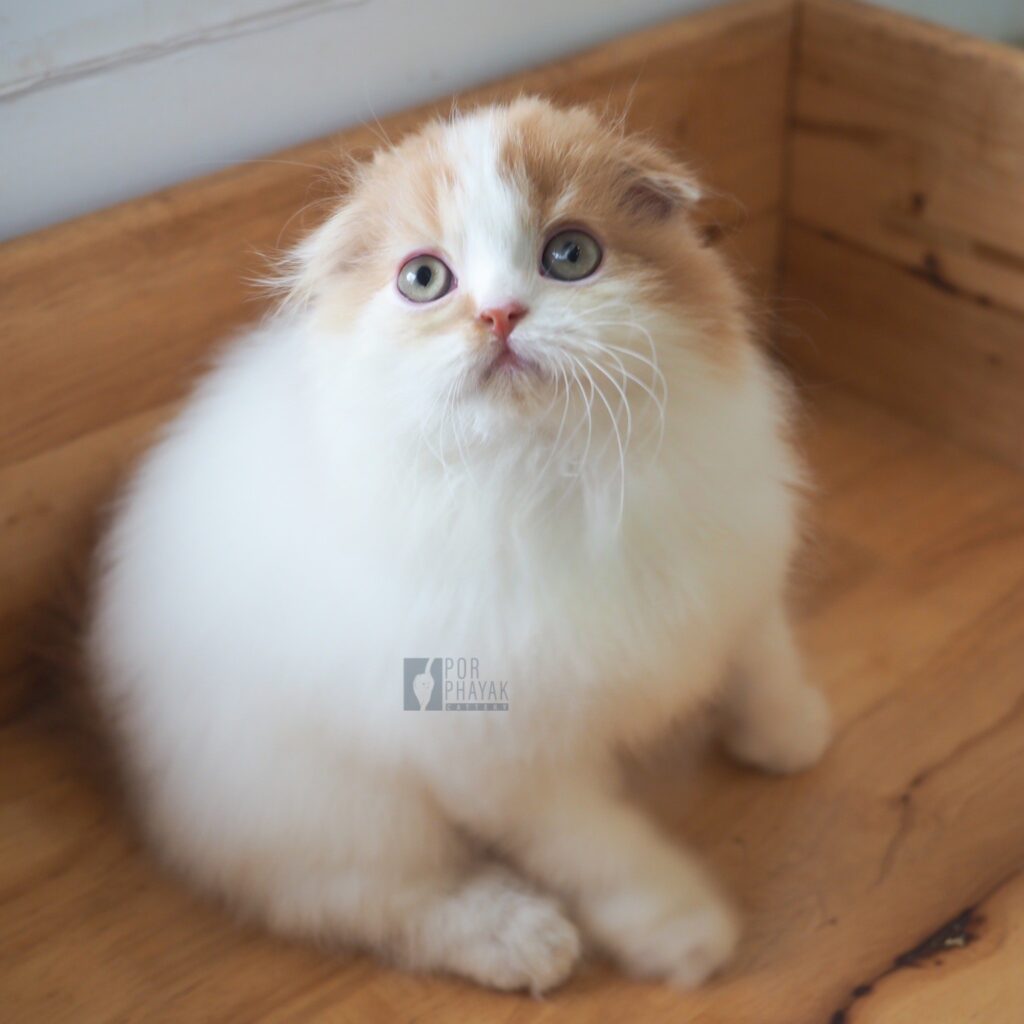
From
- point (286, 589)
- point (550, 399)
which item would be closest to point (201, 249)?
point (286, 589)

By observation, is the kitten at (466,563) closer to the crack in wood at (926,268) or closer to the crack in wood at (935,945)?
the crack in wood at (935,945)

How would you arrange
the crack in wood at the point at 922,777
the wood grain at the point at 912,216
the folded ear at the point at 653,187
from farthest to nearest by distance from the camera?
the wood grain at the point at 912,216
the crack in wood at the point at 922,777
the folded ear at the point at 653,187

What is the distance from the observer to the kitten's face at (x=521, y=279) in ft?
2.53

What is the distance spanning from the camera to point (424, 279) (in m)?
0.83

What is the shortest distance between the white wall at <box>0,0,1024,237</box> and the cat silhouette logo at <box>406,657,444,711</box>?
22.6 inches

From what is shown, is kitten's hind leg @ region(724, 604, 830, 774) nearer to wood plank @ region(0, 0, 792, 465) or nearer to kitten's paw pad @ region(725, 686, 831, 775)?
kitten's paw pad @ region(725, 686, 831, 775)

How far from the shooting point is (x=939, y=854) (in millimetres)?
1084

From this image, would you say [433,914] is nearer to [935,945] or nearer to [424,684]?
[424,684]

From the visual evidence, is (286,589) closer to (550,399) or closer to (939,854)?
(550,399)

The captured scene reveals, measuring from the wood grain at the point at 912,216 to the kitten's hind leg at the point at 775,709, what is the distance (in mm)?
485

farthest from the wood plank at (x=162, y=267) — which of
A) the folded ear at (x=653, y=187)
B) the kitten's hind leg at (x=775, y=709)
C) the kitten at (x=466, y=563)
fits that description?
the kitten's hind leg at (x=775, y=709)

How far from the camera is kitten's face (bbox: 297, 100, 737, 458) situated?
0.77 metres

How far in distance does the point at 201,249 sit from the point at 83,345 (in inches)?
5.4
